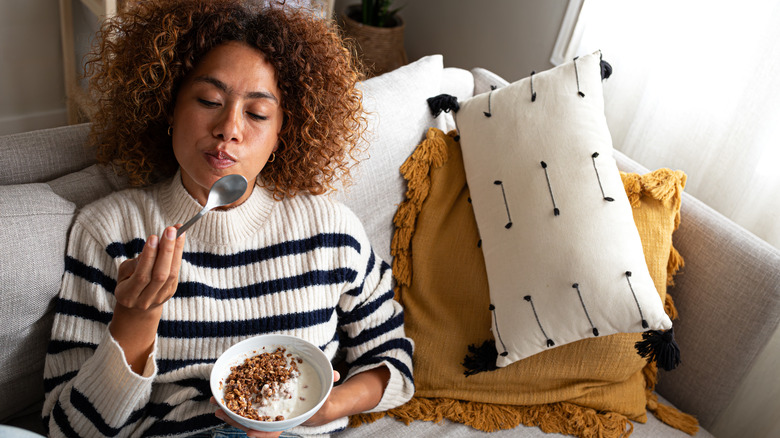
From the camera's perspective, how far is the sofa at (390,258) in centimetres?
100

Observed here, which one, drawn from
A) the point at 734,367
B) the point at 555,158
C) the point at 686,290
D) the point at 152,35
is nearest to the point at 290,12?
the point at 152,35

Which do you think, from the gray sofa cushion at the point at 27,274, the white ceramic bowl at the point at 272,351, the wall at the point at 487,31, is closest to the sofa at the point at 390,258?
the gray sofa cushion at the point at 27,274

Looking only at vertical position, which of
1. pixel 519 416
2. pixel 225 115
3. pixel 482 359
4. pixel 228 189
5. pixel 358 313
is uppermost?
pixel 225 115

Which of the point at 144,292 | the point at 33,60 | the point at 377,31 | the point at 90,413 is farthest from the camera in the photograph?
the point at 377,31

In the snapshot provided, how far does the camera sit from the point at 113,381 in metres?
0.93

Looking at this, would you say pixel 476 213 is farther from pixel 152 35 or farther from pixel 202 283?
pixel 152 35

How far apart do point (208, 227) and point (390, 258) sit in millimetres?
501

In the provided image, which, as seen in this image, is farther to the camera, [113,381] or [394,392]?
[394,392]

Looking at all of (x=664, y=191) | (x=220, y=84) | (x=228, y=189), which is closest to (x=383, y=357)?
(x=228, y=189)

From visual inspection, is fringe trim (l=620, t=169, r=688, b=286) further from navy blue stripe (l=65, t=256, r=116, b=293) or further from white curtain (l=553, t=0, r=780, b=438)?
navy blue stripe (l=65, t=256, r=116, b=293)

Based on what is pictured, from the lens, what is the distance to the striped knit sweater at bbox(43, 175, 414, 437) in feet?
3.23

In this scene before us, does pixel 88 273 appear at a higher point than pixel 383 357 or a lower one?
higher

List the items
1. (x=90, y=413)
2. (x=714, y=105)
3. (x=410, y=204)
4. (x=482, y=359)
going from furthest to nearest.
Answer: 1. (x=714, y=105)
2. (x=410, y=204)
3. (x=482, y=359)
4. (x=90, y=413)

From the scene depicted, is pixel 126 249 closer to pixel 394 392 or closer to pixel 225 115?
pixel 225 115
